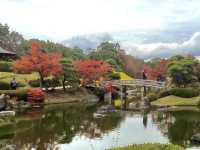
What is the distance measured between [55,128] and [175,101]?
95.9 ft

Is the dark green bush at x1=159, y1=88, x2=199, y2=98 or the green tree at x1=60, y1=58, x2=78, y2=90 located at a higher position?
the green tree at x1=60, y1=58, x2=78, y2=90

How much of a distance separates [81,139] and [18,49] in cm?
8482

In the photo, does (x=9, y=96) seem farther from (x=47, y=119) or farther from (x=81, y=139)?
(x=81, y=139)

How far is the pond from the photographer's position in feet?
112

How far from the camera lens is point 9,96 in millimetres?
63562

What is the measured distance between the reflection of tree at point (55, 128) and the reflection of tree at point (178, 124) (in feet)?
17.2

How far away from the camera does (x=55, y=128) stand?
43.3 m

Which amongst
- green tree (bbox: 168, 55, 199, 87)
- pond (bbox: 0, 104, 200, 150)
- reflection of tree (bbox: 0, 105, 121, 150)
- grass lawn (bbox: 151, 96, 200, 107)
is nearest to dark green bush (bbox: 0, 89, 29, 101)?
pond (bbox: 0, 104, 200, 150)

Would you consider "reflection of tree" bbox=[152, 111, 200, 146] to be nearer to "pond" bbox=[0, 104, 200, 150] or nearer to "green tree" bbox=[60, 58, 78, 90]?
"pond" bbox=[0, 104, 200, 150]

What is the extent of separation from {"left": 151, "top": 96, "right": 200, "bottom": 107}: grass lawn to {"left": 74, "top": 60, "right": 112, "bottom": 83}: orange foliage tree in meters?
16.6

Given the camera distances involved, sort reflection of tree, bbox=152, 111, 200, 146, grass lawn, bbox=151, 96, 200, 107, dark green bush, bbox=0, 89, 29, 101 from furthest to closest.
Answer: grass lawn, bbox=151, 96, 200, 107 → dark green bush, bbox=0, 89, 29, 101 → reflection of tree, bbox=152, 111, 200, 146

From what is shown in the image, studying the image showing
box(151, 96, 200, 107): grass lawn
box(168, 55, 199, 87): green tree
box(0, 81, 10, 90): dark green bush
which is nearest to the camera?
box(151, 96, 200, 107): grass lawn

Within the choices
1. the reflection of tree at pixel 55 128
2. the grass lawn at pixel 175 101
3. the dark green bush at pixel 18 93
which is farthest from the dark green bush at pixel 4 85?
the grass lawn at pixel 175 101

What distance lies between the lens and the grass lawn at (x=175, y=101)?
6556 centimetres
